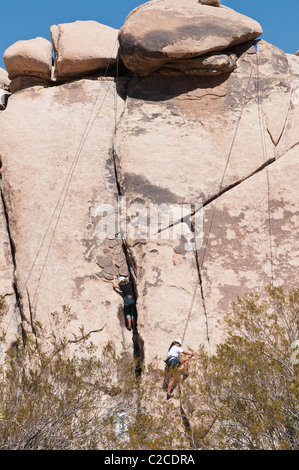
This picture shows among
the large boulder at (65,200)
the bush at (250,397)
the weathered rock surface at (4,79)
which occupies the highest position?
the weathered rock surface at (4,79)

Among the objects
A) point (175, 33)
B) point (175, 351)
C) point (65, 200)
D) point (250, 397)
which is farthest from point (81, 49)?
point (250, 397)

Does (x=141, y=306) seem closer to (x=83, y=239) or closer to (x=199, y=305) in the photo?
(x=199, y=305)

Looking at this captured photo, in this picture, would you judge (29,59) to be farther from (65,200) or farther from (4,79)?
(65,200)

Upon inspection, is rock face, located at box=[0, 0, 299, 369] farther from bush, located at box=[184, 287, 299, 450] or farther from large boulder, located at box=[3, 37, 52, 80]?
bush, located at box=[184, 287, 299, 450]

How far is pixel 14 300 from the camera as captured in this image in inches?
505

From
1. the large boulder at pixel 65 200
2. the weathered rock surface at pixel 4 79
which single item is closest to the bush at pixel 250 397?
the large boulder at pixel 65 200

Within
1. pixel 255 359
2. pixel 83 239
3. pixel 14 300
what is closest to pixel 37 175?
pixel 83 239

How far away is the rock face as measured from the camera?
39.2ft

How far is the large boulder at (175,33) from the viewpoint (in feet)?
45.9

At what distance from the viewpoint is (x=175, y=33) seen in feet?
46.3

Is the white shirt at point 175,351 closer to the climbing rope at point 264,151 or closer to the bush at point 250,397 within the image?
the bush at point 250,397

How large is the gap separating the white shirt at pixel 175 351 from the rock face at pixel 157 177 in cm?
41
